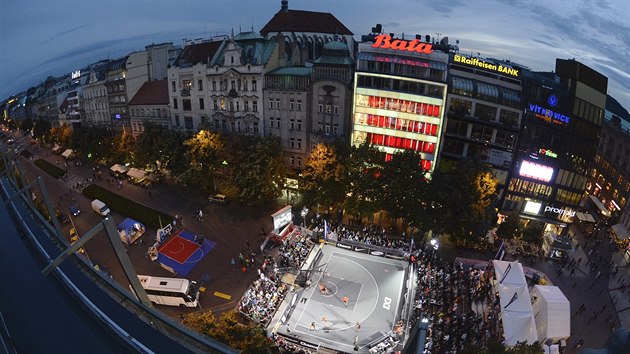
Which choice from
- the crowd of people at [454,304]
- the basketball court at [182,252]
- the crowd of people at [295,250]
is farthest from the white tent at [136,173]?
the crowd of people at [454,304]

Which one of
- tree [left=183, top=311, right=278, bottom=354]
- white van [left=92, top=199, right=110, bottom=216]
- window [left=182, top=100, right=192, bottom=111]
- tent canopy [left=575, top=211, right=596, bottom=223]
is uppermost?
window [left=182, top=100, right=192, bottom=111]

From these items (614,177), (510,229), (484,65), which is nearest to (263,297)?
(510,229)

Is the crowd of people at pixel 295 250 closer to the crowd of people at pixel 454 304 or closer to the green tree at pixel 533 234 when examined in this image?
the crowd of people at pixel 454 304

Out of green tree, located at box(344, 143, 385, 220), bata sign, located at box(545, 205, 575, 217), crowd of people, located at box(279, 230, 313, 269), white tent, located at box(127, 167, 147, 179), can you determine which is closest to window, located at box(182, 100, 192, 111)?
white tent, located at box(127, 167, 147, 179)

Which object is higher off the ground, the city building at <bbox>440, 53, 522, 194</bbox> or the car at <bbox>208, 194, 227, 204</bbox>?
the city building at <bbox>440, 53, 522, 194</bbox>

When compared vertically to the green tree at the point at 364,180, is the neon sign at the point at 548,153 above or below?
above

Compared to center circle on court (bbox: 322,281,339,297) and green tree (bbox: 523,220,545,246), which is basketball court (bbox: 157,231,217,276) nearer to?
center circle on court (bbox: 322,281,339,297)

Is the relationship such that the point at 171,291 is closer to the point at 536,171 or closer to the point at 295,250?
the point at 295,250
